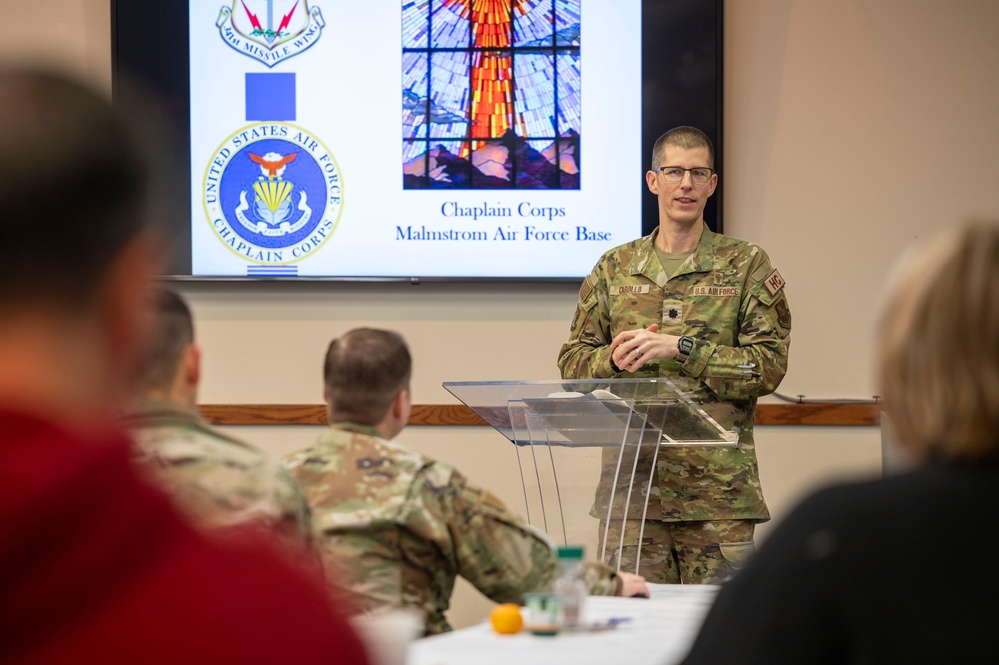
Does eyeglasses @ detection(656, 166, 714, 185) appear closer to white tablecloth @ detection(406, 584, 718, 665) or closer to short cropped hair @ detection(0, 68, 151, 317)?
white tablecloth @ detection(406, 584, 718, 665)

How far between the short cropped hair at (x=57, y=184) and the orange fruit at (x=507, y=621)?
4.70 ft

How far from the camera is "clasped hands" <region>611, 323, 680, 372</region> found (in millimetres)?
2992

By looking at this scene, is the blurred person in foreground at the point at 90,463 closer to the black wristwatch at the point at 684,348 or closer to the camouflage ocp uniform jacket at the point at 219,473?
the camouflage ocp uniform jacket at the point at 219,473

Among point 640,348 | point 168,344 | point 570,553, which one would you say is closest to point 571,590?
point 570,553

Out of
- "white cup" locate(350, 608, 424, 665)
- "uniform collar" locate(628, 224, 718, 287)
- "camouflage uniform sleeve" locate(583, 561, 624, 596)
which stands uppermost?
"uniform collar" locate(628, 224, 718, 287)

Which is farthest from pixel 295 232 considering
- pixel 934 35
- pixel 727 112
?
pixel 934 35

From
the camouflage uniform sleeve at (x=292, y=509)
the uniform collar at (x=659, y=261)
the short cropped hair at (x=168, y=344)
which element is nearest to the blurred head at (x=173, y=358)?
the short cropped hair at (x=168, y=344)

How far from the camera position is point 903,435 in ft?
3.55

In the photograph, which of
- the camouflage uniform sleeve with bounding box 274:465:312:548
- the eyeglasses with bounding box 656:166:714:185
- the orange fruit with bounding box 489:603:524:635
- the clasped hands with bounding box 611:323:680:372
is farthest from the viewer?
the eyeglasses with bounding box 656:166:714:185

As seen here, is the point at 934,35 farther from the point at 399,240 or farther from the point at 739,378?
the point at 399,240

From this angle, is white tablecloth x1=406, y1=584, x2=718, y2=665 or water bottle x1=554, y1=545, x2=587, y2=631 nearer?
white tablecloth x1=406, y1=584, x2=718, y2=665

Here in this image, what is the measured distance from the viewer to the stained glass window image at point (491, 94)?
419 centimetres

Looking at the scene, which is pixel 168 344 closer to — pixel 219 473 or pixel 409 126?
pixel 219 473

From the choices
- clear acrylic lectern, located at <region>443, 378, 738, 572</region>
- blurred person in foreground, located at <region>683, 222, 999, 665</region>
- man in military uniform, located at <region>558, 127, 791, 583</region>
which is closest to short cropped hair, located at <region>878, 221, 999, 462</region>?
blurred person in foreground, located at <region>683, 222, 999, 665</region>
